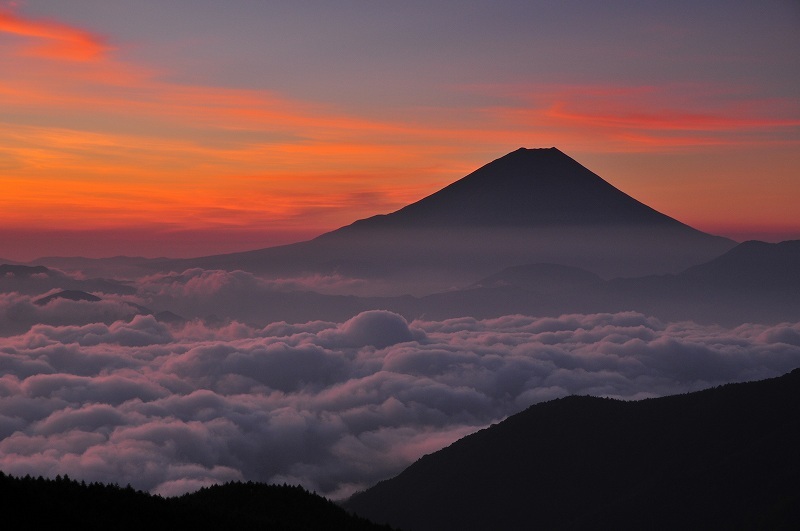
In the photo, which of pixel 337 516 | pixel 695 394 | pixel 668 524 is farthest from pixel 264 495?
pixel 695 394

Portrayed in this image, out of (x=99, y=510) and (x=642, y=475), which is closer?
(x=99, y=510)

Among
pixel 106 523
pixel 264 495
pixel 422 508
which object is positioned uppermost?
pixel 106 523

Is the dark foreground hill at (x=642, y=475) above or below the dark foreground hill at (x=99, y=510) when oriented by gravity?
below

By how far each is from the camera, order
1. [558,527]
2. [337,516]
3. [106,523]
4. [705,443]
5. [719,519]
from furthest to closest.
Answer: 1. [705,443]
2. [558,527]
3. [719,519]
4. [337,516]
5. [106,523]

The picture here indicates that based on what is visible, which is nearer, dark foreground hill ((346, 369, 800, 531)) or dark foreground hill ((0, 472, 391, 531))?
dark foreground hill ((0, 472, 391, 531))

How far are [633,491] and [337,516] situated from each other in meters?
95.8

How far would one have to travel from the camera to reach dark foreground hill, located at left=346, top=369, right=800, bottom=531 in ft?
488

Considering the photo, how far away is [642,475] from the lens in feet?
563

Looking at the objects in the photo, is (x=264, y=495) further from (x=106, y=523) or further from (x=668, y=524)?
(x=668, y=524)

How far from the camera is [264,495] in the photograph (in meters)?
89.8

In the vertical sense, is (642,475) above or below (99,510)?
below

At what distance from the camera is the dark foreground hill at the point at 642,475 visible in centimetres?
14888

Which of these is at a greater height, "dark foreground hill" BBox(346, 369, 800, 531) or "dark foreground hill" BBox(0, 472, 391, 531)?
"dark foreground hill" BBox(0, 472, 391, 531)

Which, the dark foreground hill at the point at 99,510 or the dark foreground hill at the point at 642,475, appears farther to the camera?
the dark foreground hill at the point at 642,475
